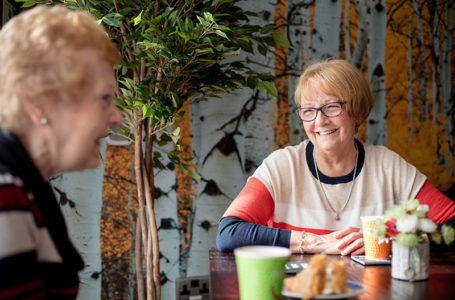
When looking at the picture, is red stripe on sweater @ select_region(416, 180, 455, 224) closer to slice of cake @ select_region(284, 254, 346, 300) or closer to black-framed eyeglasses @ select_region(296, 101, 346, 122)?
black-framed eyeglasses @ select_region(296, 101, 346, 122)

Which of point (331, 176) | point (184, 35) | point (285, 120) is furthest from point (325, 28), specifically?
point (184, 35)

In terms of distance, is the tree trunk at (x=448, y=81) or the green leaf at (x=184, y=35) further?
the tree trunk at (x=448, y=81)

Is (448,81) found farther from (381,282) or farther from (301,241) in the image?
(381,282)

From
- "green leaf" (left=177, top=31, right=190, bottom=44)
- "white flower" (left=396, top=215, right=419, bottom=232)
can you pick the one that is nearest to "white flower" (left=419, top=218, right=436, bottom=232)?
"white flower" (left=396, top=215, right=419, bottom=232)

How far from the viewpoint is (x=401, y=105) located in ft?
8.52

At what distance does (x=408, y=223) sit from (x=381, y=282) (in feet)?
0.53

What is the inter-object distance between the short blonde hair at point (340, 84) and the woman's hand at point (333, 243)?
54 cm

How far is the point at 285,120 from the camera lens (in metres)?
2.50

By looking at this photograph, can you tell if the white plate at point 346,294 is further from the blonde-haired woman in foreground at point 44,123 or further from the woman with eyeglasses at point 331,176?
the woman with eyeglasses at point 331,176

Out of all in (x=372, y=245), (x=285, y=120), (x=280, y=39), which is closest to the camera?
(x=372, y=245)

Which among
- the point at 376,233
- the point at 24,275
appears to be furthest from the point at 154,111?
the point at 24,275

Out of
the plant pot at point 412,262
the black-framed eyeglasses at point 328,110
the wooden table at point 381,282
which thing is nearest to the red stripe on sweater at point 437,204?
the wooden table at point 381,282

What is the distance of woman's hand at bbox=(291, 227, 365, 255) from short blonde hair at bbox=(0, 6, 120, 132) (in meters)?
0.94

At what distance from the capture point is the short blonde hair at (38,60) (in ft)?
2.27
